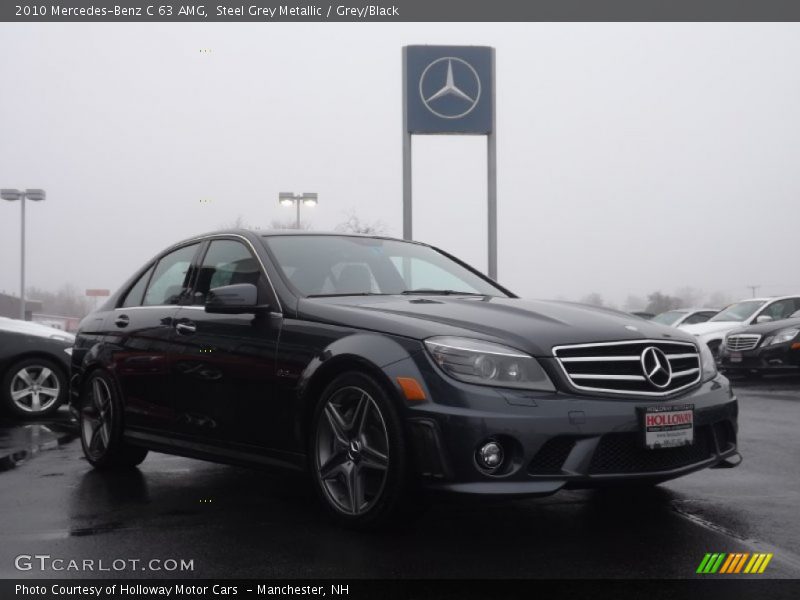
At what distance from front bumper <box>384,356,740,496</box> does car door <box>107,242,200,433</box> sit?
2312 mm

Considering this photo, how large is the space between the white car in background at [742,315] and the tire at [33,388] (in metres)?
13.0

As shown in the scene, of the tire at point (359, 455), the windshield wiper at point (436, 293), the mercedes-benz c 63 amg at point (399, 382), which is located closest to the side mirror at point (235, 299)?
the mercedes-benz c 63 amg at point (399, 382)

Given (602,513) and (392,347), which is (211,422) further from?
(602,513)

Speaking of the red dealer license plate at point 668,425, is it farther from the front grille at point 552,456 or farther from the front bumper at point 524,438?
the front grille at point 552,456

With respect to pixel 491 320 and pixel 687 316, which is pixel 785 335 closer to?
pixel 687 316

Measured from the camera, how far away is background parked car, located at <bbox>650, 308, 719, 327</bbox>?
24.0 meters

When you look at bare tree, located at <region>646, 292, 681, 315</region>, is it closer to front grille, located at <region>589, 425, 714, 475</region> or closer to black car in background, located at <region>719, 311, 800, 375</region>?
black car in background, located at <region>719, 311, 800, 375</region>

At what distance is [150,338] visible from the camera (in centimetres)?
631

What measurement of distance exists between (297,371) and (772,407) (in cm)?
802

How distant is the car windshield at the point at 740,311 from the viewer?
20578 mm

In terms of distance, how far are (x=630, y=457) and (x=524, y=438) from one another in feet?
1.80

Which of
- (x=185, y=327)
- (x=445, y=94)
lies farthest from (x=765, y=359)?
(x=185, y=327)

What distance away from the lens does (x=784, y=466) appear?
22.1ft

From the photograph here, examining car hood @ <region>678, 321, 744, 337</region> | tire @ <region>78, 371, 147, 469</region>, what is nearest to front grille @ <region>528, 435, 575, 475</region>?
tire @ <region>78, 371, 147, 469</region>
